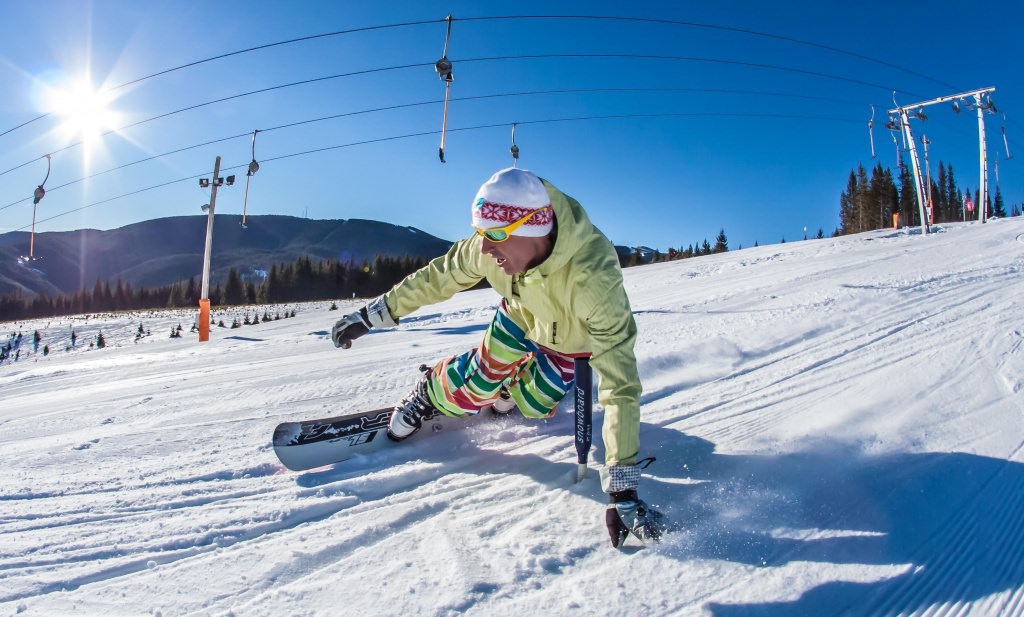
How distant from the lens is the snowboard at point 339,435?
9.22ft

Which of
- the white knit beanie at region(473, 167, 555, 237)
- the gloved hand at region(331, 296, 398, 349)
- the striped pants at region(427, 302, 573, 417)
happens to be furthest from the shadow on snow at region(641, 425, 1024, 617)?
the gloved hand at region(331, 296, 398, 349)

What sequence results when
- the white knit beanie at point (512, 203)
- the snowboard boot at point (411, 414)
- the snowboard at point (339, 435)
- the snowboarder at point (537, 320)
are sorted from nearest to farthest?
the snowboarder at point (537, 320), the white knit beanie at point (512, 203), the snowboard at point (339, 435), the snowboard boot at point (411, 414)

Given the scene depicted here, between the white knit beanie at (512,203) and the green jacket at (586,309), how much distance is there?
94mm

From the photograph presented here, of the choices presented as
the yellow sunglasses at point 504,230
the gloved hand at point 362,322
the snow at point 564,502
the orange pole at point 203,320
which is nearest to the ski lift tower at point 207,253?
the orange pole at point 203,320

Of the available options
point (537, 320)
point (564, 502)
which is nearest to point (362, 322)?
point (537, 320)

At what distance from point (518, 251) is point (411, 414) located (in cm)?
133

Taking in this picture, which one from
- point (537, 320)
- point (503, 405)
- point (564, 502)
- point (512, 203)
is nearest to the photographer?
point (512, 203)

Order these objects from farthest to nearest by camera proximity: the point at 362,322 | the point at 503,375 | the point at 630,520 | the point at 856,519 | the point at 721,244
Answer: the point at 721,244 → the point at 362,322 → the point at 503,375 → the point at 856,519 → the point at 630,520

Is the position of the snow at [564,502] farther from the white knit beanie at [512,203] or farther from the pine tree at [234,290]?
the pine tree at [234,290]

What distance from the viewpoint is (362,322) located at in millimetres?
3205

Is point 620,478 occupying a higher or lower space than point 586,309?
lower

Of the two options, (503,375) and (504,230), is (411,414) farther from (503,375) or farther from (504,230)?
(504,230)

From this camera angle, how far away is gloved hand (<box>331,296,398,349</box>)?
3125 mm

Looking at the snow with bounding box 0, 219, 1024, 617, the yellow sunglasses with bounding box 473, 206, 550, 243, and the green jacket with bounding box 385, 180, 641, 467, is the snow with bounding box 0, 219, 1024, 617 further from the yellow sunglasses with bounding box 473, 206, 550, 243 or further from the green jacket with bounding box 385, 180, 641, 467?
the yellow sunglasses with bounding box 473, 206, 550, 243
